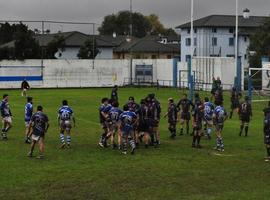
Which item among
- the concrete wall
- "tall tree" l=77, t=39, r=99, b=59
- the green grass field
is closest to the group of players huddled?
the green grass field

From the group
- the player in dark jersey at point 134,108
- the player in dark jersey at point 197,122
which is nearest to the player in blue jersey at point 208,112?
the player in dark jersey at point 197,122

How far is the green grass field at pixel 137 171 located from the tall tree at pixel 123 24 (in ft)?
464

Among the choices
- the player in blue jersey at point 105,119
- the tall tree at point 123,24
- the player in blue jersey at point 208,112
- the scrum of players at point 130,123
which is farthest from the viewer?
the tall tree at point 123,24

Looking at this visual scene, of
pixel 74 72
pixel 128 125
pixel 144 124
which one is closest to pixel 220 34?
pixel 74 72

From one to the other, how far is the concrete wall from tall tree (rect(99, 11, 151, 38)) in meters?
93.2

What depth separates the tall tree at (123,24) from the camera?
6594 inches

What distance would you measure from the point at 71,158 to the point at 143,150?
12.0ft

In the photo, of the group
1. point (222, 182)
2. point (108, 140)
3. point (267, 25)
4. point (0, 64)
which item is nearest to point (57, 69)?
point (0, 64)

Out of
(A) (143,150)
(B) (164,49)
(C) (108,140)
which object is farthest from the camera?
(B) (164,49)

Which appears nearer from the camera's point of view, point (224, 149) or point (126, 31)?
point (224, 149)

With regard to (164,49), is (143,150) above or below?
below

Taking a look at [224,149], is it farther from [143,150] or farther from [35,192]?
[35,192]

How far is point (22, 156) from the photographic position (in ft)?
71.7

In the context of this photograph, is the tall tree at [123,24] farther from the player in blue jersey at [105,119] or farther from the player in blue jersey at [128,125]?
the player in blue jersey at [128,125]
